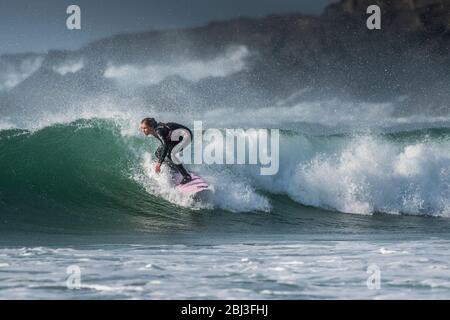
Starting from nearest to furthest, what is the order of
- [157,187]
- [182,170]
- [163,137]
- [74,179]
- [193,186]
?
[163,137], [182,170], [193,186], [157,187], [74,179]

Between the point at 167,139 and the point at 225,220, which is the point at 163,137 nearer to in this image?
the point at 167,139

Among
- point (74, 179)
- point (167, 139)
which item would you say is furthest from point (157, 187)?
point (74, 179)

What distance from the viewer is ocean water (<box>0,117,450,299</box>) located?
5863mm

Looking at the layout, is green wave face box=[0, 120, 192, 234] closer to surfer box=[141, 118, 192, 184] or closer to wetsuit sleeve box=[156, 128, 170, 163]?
surfer box=[141, 118, 192, 184]

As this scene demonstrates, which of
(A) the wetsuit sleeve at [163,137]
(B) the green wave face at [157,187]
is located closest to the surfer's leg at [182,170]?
(A) the wetsuit sleeve at [163,137]

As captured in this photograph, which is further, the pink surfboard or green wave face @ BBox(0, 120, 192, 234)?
the pink surfboard

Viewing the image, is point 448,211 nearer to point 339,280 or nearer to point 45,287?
point 339,280

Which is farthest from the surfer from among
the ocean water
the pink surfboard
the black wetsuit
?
the ocean water

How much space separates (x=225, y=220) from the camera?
36.3 feet

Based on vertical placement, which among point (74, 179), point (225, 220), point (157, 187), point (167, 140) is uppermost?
point (167, 140)

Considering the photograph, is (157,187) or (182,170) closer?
(182,170)
